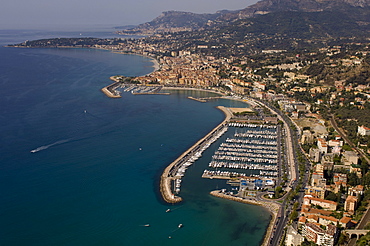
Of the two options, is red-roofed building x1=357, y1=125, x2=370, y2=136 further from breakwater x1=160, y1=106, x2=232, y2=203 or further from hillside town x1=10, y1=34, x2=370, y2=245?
breakwater x1=160, y1=106, x2=232, y2=203

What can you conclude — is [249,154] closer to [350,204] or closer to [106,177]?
[350,204]

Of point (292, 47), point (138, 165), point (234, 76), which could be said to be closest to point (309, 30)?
point (292, 47)

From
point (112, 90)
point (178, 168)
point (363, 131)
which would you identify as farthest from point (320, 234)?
point (112, 90)

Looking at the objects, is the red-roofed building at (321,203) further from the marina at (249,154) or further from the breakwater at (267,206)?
the marina at (249,154)

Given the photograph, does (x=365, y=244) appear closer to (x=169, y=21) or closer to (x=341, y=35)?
(x=341, y=35)

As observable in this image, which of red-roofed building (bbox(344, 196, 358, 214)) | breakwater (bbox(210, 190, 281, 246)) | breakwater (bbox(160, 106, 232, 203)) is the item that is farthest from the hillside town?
→ breakwater (bbox(160, 106, 232, 203))
